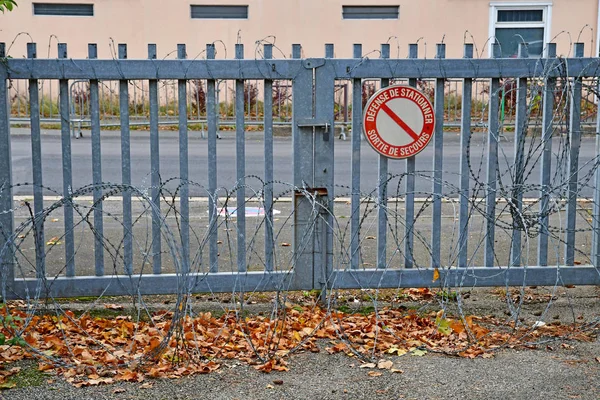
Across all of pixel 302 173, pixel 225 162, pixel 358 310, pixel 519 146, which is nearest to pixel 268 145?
pixel 302 173

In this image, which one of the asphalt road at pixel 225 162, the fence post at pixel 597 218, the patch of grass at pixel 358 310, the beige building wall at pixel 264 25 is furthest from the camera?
the beige building wall at pixel 264 25

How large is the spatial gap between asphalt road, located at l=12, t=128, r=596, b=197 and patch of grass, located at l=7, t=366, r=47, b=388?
6751 millimetres

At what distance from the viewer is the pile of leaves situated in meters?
5.09

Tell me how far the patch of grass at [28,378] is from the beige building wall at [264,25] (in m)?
20.9

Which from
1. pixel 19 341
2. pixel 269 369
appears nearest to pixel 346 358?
pixel 269 369

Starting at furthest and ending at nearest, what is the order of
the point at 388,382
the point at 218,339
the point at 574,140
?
1. the point at 574,140
2. the point at 218,339
3. the point at 388,382

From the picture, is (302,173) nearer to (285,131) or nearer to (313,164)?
(313,164)

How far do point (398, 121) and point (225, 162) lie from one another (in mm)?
10100

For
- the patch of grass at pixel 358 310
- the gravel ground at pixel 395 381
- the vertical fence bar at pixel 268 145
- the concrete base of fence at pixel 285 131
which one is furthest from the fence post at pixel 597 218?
the concrete base of fence at pixel 285 131

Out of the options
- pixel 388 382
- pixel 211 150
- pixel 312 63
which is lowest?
pixel 388 382

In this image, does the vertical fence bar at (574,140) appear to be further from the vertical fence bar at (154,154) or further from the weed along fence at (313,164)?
the vertical fence bar at (154,154)

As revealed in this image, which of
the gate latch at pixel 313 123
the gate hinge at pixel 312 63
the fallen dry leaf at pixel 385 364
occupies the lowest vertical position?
the fallen dry leaf at pixel 385 364

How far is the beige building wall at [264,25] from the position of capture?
83.0 ft

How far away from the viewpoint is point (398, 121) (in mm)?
6223
